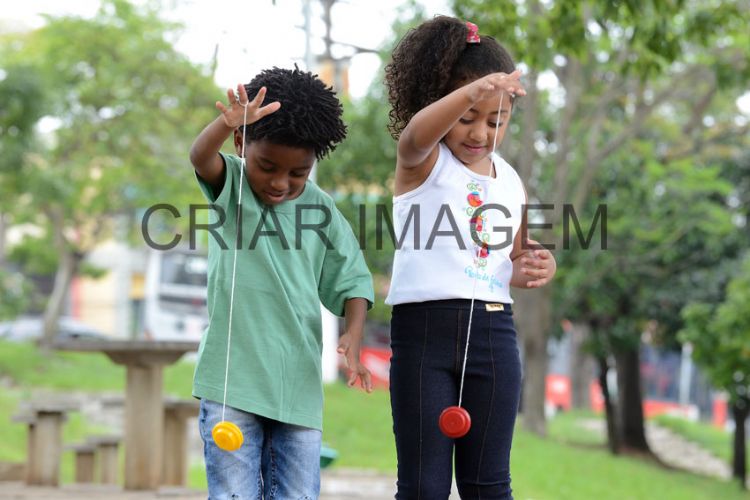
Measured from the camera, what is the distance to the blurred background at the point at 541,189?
10.6 m

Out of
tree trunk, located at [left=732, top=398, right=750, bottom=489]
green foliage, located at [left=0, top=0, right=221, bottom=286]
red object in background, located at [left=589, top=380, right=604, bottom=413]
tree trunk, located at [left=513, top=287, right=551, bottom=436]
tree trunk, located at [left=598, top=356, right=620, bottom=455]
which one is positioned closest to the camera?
tree trunk, located at [left=513, top=287, right=551, bottom=436]

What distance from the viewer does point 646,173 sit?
48.9 ft

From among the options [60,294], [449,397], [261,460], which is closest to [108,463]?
[261,460]

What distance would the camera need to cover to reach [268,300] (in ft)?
9.05

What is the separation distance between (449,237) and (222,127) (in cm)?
65

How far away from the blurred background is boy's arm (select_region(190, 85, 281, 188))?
190 inches

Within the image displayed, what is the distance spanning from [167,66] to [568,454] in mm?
9174

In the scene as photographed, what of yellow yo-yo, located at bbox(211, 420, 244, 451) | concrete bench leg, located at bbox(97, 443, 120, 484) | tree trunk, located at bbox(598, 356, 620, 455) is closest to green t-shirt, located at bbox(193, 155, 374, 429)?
yellow yo-yo, located at bbox(211, 420, 244, 451)

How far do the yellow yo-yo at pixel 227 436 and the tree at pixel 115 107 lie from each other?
45.8 ft

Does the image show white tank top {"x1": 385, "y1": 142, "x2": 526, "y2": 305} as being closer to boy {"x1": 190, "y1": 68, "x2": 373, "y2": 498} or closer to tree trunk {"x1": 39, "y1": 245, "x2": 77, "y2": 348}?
boy {"x1": 190, "y1": 68, "x2": 373, "y2": 498}

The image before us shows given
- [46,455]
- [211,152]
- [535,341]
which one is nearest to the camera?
[211,152]

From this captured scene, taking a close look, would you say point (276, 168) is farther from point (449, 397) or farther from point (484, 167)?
point (449, 397)

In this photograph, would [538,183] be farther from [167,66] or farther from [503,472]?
[503,472]

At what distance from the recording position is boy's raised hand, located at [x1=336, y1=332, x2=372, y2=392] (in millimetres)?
2812
